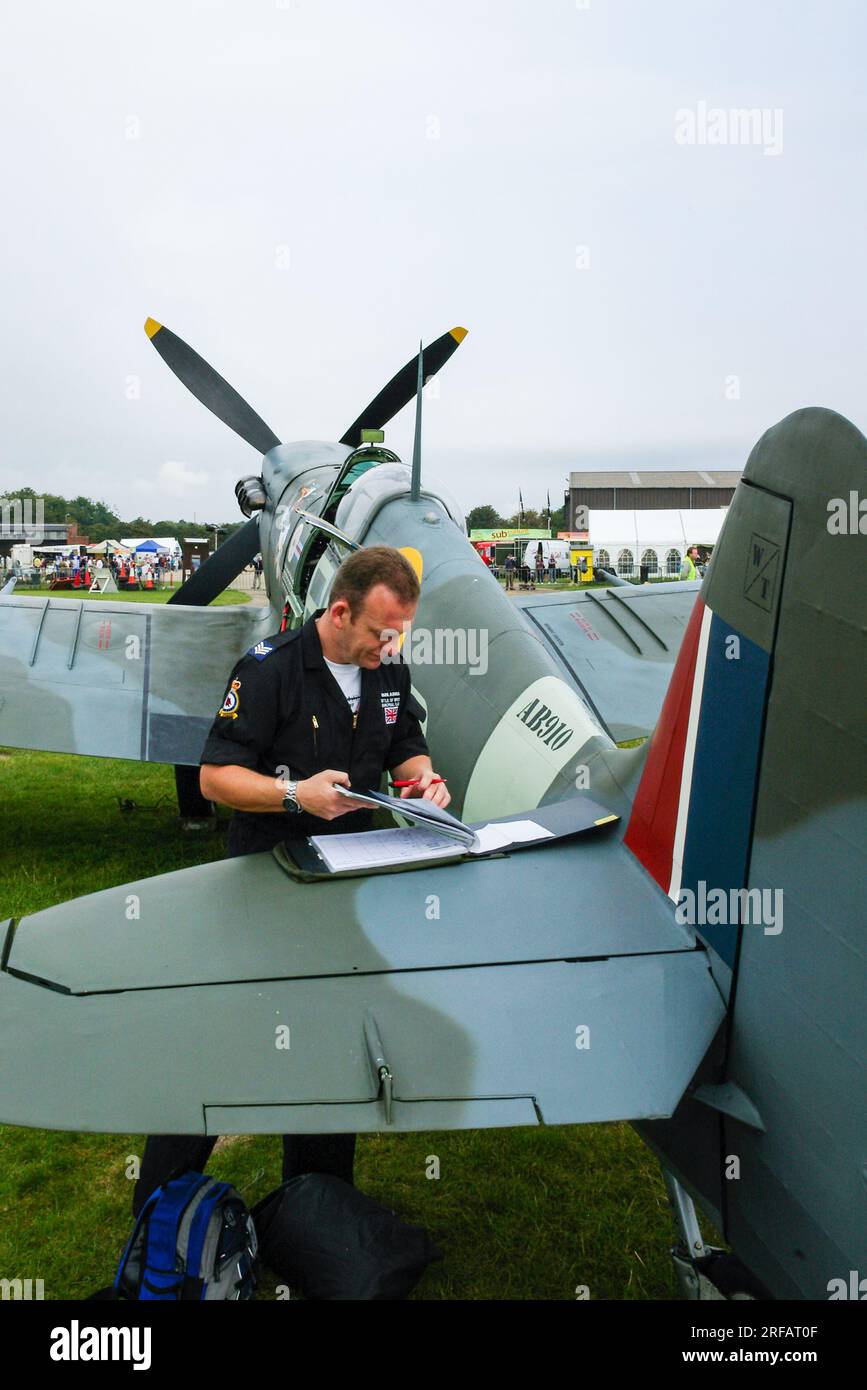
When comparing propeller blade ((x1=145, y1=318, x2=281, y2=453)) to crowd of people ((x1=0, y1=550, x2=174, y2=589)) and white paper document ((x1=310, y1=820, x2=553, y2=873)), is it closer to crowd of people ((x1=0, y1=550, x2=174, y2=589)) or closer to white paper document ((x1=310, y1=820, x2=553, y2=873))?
white paper document ((x1=310, y1=820, x2=553, y2=873))

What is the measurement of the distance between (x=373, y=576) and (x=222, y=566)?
668cm

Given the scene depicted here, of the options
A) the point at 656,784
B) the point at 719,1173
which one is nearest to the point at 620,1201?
the point at 719,1173

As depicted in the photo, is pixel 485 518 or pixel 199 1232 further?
pixel 485 518

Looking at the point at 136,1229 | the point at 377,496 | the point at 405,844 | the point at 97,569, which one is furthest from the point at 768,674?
the point at 97,569

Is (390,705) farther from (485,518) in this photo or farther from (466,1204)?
(485,518)

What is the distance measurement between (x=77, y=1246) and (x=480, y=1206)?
1.34 metres

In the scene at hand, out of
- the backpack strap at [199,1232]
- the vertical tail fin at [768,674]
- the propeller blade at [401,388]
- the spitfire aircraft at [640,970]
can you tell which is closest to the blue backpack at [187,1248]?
the backpack strap at [199,1232]

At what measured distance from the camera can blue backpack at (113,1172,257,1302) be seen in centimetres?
252

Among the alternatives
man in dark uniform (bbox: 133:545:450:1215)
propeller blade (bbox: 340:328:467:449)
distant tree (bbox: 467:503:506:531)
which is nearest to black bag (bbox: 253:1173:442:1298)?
man in dark uniform (bbox: 133:545:450:1215)

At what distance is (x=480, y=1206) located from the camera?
3.43 m

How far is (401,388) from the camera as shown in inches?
358

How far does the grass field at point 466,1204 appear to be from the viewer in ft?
10.1

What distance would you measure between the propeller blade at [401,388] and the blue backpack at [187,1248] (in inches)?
287
